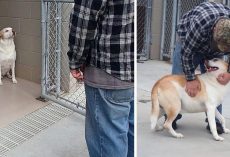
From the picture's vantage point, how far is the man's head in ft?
3.77

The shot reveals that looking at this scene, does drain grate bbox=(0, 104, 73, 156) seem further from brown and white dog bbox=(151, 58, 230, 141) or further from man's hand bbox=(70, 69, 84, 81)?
brown and white dog bbox=(151, 58, 230, 141)

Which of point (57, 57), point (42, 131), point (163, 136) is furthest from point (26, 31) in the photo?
point (163, 136)

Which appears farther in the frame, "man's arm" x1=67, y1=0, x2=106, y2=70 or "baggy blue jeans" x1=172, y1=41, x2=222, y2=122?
"man's arm" x1=67, y1=0, x2=106, y2=70

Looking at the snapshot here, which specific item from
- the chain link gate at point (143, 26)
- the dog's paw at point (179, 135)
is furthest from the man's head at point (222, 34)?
the dog's paw at point (179, 135)

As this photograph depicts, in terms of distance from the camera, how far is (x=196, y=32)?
1.27 meters

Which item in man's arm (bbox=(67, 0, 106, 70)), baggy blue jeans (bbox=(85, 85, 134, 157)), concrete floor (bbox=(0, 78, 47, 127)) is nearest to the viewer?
man's arm (bbox=(67, 0, 106, 70))

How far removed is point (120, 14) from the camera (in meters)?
1.53

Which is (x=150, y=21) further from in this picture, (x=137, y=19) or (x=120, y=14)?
(x=120, y=14)

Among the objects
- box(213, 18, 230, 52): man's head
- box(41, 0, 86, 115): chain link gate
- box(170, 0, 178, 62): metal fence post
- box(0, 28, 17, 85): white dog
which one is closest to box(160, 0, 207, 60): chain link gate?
box(170, 0, 178, 62): metal fence post

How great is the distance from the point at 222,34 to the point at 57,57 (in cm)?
269

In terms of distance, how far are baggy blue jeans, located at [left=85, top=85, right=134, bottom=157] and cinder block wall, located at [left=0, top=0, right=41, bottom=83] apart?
2596mm

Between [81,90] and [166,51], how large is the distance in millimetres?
2683

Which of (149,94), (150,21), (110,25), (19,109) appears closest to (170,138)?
(149,94)

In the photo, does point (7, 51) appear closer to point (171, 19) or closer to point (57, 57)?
point (57, 57)
